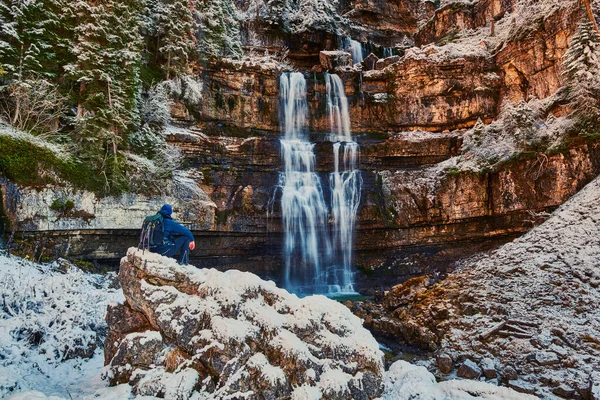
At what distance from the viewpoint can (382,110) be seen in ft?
76.2

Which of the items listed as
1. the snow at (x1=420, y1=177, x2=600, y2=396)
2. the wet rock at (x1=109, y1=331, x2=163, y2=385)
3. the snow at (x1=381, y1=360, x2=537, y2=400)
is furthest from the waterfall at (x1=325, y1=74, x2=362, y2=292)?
the wet rock at (x1=109, y1=331, x2=163, y2=385)

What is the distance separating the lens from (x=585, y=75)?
15.5m

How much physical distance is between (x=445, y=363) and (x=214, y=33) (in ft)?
78.1

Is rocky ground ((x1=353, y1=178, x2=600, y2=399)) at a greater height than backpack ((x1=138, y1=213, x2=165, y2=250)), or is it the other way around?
backpack ((x1=138, y1=213, x2=165, y2=250))

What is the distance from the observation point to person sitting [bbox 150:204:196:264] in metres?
7.09

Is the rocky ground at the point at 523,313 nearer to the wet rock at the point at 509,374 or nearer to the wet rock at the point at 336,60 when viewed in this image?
the wet rock at the point at 509,374

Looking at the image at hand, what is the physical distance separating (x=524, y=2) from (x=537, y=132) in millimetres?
12074

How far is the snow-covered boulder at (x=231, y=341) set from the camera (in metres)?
5.12

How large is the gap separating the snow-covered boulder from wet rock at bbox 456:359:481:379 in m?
3.48

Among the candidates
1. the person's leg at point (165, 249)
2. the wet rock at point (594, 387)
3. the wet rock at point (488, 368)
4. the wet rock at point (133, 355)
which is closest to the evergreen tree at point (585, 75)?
the wet rock at point (594, 387)

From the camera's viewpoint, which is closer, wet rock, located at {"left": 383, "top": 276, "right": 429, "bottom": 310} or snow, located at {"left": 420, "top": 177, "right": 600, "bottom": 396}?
snow, located at {"left": 420, "top": 177, "right": 600, "bottom": 396}

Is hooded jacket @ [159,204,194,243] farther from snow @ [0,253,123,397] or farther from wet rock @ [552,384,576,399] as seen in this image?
wet rock @ [552,384,576,399]

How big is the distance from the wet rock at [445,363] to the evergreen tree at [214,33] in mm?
20327

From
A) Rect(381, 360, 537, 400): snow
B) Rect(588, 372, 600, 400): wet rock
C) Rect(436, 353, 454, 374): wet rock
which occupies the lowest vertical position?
Rect(436, 353, 454, 374): wet rock
